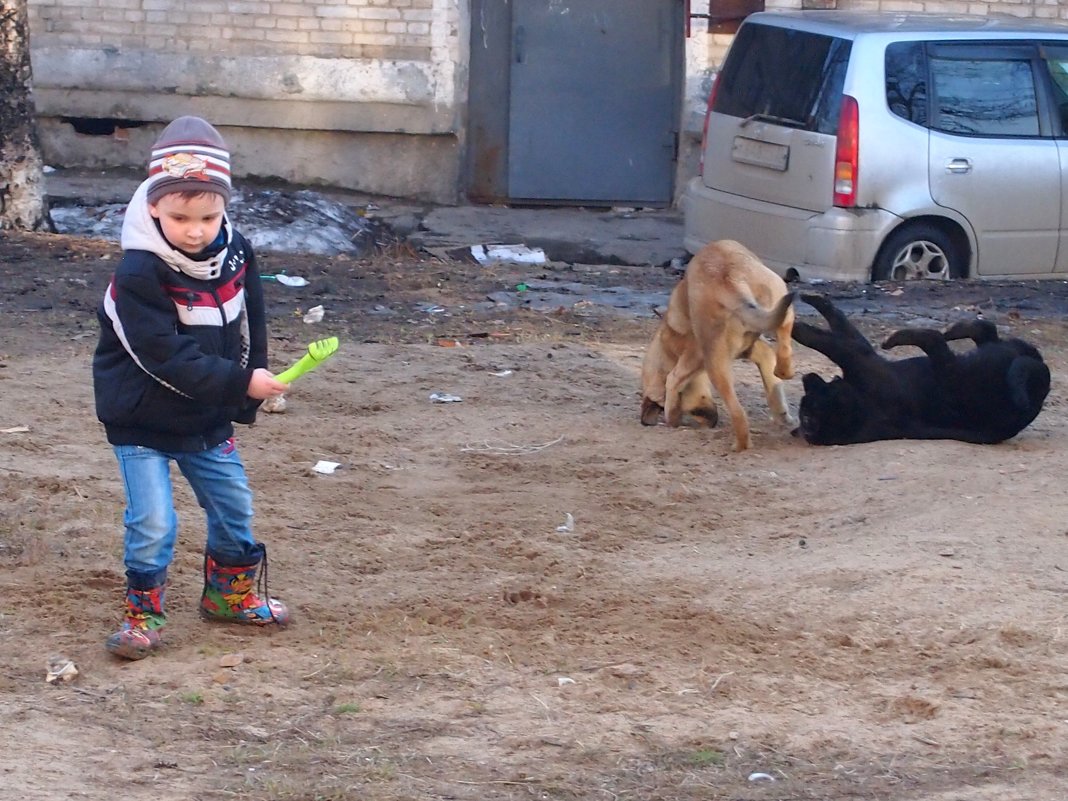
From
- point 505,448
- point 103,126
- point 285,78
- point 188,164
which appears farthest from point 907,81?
point 103,126

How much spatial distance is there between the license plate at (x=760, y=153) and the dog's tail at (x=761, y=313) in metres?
3.74

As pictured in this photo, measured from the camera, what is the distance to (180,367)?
391 centimetres

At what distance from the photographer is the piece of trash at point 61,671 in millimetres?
4062

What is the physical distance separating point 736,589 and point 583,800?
1.53 m

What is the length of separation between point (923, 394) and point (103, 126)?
9815 millimetres

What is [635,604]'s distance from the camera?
4660mm

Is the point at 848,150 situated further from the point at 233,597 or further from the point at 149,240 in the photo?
the point at 149,240

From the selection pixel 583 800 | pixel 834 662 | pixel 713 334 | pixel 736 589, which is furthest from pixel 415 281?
pixel 583 800

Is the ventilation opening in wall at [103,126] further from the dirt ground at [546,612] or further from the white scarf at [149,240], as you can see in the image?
the white scarf at [149,240]

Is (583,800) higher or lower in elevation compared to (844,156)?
lower

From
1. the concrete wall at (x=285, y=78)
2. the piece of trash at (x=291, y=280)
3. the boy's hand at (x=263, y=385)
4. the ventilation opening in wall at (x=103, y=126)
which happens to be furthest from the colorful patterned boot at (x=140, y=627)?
the ventilation opening in wall at (x=103, y=126)

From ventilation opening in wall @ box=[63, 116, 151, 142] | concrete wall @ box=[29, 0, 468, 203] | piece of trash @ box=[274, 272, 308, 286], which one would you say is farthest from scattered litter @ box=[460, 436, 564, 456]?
ventilation opening in wall @ box=[63, 116, 151, 142]

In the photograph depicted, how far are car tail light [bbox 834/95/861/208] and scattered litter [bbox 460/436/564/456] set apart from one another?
3967 millimetres

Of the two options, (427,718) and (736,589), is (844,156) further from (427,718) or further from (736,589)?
(427,718)
